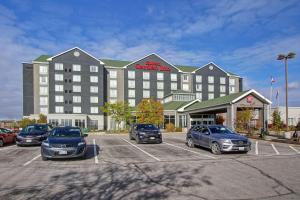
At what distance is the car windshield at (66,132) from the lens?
14.7m

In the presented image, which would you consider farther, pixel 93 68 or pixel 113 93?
pixel 113 93

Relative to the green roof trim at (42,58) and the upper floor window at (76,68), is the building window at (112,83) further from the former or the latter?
the green roof trim at (42,58)

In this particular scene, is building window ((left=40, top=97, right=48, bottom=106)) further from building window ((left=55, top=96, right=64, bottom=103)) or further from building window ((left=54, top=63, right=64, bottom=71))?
building window ((left=54, top=63, right=64, bottom=71))

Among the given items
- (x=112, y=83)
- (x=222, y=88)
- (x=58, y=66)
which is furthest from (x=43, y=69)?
(x=222, y=88)

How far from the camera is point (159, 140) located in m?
22.9

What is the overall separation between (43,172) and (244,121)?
2892 centimetres

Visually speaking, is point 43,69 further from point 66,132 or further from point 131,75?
point 66,132

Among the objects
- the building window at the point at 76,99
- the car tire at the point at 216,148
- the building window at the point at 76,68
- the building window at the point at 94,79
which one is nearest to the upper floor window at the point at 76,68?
the building window at the point at 76,68

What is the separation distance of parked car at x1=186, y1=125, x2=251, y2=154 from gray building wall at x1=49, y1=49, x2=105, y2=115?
58.8 metres

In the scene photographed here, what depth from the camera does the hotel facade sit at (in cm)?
7169

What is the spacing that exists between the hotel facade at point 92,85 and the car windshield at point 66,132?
151 ft

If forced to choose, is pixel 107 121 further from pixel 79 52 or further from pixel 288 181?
pixel 288 181

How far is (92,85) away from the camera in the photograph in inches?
2963

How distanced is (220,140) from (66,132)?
799 centimetres
